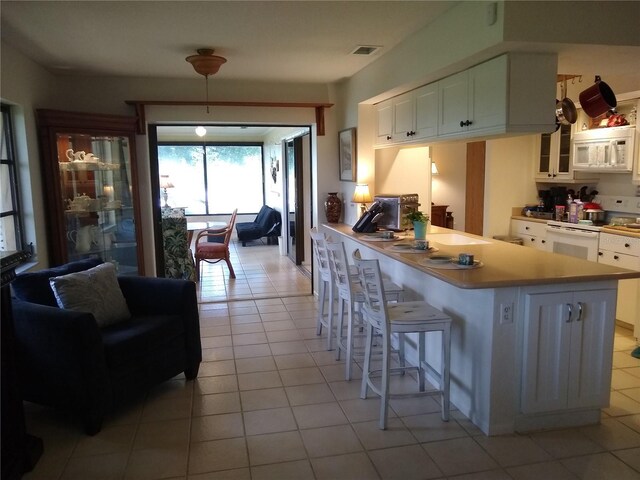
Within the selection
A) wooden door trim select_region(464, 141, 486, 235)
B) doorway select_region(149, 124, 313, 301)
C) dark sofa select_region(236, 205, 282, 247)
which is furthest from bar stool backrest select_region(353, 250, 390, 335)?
dark sofa select_region(236, 205, 282, 247)

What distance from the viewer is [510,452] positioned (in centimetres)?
254

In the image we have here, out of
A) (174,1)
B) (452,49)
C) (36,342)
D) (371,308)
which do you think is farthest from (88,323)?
(452,49)

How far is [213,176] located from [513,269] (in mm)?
8595

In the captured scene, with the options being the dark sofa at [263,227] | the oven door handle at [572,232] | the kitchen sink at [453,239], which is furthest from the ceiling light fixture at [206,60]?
the dark sofa at [263,227]

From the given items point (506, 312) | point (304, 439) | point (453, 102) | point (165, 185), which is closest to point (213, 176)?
point (165, 185)

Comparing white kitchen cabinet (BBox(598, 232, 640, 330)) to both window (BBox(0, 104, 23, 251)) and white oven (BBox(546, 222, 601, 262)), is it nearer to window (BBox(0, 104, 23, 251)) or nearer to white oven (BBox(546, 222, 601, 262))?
white oven (BBox(546, 222, 601, 262))

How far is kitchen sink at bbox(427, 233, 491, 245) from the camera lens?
3990mm

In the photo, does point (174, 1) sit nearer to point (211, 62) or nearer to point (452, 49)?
point (211, 62)

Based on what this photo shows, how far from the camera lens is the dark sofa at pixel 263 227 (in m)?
9.29

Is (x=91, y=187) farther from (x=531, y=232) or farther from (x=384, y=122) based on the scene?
(x=531, y=232)

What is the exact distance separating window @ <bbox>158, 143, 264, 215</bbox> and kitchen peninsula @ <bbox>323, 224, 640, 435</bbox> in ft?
27.4

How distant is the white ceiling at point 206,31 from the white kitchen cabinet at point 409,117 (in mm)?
420

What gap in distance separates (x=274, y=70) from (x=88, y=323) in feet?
9.66

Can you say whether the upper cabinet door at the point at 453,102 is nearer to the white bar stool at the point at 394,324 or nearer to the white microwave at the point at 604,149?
the white bar stool at the point at 394,324
